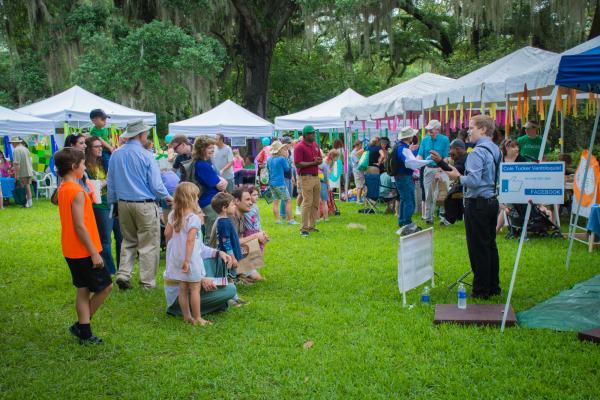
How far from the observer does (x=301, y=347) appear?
481 centimetres

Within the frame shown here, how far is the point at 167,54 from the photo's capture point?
68.2 feet

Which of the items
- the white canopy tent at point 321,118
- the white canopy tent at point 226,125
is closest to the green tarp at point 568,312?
the white canopy tent at point 321,118

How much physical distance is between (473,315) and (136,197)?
11.8ft

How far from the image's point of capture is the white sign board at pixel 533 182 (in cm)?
495

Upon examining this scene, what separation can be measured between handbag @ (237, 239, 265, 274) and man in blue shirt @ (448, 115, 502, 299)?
7.32ft

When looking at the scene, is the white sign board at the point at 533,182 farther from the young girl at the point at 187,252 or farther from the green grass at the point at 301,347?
the young girl at the point at 187,252

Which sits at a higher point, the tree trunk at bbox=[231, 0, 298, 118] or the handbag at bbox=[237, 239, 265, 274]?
the tree trunk at bbox=[231, 0, 298, 118]

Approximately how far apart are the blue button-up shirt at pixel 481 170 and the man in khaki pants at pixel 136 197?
310 centimetres

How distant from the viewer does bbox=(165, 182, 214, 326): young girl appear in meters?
5.39

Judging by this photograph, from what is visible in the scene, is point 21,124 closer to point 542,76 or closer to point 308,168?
point 308,168

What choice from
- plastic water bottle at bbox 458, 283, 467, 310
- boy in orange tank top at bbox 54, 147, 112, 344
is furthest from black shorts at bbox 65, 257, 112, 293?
plastic water bottle at bbox 458, 283, 467, 310

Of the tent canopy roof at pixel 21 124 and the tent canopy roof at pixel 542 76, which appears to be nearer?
the tent canopy roof at pixel 542 76

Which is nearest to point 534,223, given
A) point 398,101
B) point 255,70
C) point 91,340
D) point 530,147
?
point 530,147

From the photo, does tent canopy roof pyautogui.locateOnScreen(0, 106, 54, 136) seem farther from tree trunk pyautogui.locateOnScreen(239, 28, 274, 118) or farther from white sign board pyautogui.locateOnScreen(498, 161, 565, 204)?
white sign board pyautogui.locateOnScreen(498, 161, 565, 204)
